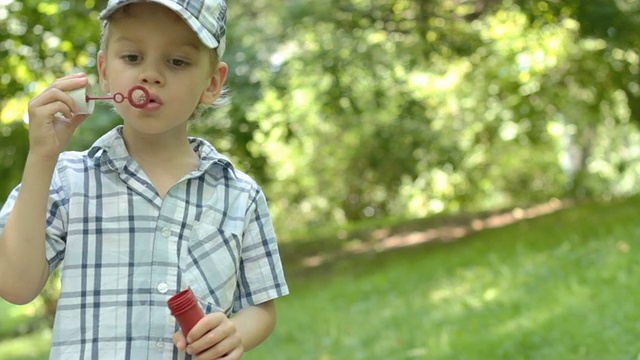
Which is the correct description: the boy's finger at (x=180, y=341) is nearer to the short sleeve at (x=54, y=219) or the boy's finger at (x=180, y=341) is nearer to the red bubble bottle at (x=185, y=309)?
the red bubble bottle at (x=185, y=309)

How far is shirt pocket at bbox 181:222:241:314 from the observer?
1628 mm

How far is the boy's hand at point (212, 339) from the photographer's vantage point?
146 centimetres

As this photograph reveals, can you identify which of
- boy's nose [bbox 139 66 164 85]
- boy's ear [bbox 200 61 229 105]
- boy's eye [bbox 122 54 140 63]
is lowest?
boy's ear [bbox 200 61 229 105]

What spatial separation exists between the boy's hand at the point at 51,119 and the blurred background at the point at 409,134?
3556 millimetres

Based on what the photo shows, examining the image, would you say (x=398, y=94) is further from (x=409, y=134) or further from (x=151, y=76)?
(x=151, y=76)

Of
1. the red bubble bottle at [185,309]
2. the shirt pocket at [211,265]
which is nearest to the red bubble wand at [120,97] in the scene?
the shirt pocket at [211,265]

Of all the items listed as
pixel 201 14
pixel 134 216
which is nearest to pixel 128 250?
pixel 134 216

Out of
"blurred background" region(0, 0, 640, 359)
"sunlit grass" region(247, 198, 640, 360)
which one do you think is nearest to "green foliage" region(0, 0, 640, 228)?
"blurred background" region(0, 0, 640, 359)

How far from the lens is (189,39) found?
5.32 ft

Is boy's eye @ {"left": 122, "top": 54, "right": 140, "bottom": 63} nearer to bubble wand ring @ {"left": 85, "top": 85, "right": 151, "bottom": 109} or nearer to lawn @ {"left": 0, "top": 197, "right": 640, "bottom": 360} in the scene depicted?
bubble wand ring @ {"left": 85, "top": 85, "right": 151, "bottom": 109}

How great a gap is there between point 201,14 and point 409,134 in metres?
8.26

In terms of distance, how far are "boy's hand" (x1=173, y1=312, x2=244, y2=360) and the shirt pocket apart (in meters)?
0.11

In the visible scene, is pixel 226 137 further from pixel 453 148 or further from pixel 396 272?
pixel 453 148

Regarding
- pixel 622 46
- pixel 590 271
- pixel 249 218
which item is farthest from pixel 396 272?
pixel 249 218
